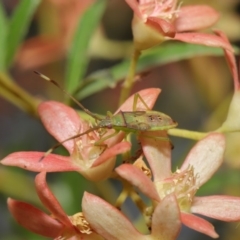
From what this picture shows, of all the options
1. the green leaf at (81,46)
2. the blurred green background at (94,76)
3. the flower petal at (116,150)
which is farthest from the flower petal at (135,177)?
the green leaf at (81,46)

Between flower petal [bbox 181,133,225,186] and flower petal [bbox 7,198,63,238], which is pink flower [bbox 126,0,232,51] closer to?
flower petal [bbox 181,133,225,186]

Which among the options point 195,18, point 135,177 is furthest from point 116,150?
point 195,18

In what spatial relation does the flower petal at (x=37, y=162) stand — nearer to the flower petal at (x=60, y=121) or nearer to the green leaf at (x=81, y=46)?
the flower petal at (x=60, y=121)

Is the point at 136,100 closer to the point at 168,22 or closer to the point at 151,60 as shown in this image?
the point at 168,22

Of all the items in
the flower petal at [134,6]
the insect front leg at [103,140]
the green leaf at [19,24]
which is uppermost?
the flower petal at [134,6]

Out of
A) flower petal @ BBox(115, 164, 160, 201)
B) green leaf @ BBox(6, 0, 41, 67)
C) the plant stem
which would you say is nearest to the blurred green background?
green leaf @ BBox(6, 0, 41, 67)

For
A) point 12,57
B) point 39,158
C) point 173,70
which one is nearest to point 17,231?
point 12,57
